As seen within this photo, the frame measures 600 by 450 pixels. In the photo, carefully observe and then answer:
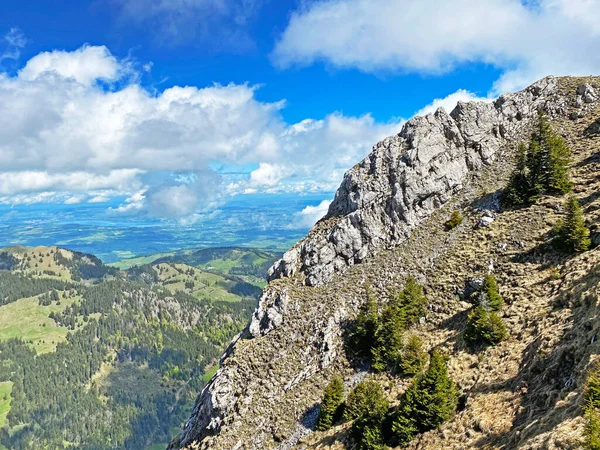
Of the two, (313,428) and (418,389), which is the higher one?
(418,389)

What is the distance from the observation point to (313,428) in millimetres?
43969

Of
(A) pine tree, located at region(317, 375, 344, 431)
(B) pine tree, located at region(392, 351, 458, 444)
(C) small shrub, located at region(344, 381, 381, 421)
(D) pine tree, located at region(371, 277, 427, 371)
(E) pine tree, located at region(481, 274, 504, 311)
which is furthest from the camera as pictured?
(D) pine tree, located at region(371, 277, 427, 371)

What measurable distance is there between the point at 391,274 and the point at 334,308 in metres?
11.2

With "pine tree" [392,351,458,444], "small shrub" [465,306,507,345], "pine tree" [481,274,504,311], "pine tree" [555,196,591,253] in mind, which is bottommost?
"pine tree" [392,351,458,444]

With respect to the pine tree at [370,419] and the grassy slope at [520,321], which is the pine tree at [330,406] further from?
the pine tree at [370,419]

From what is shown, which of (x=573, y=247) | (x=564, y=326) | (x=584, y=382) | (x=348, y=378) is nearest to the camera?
(x=584, y=382)

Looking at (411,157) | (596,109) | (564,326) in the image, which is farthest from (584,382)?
(596,109)

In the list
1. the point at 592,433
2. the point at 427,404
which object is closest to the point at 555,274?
the point at 427,404

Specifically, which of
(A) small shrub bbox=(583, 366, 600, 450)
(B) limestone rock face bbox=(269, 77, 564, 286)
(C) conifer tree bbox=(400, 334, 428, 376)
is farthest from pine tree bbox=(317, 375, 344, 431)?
(A) small shrub bbox=(583, 366, 600, 450)

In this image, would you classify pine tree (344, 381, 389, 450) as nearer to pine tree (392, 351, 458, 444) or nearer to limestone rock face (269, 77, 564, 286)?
pine tree (392, 351, 458, 444)

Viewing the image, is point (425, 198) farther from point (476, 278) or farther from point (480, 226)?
point (476, 278)

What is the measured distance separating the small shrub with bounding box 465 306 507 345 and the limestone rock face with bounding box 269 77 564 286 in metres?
24.6

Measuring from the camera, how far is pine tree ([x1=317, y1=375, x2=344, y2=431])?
42.7 m

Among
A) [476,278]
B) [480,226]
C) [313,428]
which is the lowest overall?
[313,428]
